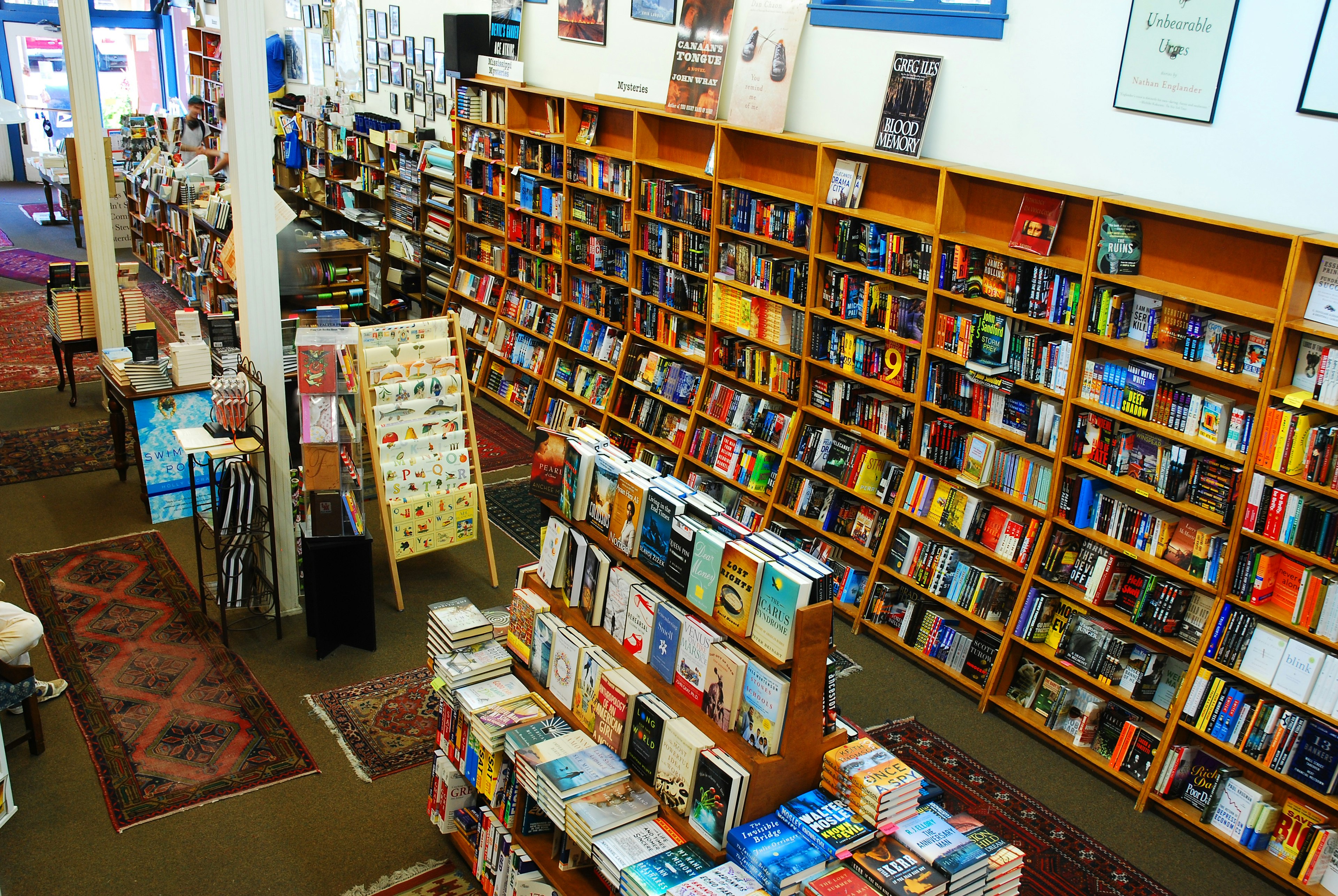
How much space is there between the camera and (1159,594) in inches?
201

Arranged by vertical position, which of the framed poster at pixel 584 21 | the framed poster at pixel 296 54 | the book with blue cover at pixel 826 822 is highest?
the framed poster at pixel 584 21

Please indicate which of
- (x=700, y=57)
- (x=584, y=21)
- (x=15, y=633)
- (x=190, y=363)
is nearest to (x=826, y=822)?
(x=15, y=633)

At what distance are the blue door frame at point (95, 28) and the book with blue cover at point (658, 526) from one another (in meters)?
18.1

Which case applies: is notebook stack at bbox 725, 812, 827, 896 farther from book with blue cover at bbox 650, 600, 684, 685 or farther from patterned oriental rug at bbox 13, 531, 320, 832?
patterned oriental rug at bbox 13, 531, 320, 832

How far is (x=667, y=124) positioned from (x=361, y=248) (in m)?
4.08

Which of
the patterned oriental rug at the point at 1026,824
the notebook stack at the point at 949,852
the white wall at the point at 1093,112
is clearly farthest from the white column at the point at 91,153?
the notebook stack at the point at 949,852

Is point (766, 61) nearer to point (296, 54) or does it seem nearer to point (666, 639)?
point (666, 639)

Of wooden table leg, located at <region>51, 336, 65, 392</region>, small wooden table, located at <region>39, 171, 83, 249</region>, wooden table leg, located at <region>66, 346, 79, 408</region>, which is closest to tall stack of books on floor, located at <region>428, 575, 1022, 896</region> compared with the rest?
wooden table leg, located at <region>66, 346, 79, 408</region>

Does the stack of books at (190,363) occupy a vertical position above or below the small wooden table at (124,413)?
above

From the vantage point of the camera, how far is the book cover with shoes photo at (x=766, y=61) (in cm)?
659

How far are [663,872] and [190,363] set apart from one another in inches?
229

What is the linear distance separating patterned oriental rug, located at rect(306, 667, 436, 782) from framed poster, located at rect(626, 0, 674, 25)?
488 centimetres

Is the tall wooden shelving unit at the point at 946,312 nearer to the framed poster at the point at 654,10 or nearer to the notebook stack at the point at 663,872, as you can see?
the notebook stack at the point at 663,872

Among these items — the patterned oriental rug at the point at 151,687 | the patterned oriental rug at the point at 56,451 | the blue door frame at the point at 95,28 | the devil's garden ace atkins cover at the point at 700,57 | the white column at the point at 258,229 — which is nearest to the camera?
the patterned oriental rug at the point at 151,687
